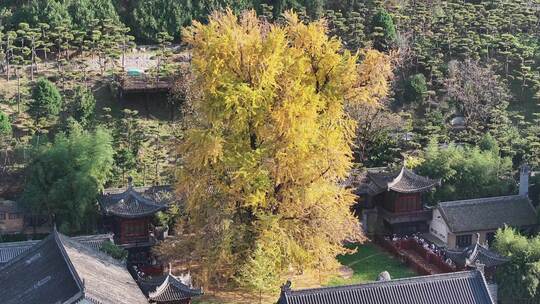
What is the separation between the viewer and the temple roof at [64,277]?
2338 cm

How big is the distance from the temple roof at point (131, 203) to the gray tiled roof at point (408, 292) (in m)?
9.69

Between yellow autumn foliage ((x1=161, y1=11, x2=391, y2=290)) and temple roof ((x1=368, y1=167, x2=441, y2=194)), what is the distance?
5.92 m

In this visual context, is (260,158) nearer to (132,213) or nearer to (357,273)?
(132,213)

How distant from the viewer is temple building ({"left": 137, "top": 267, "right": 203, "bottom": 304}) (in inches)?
1075

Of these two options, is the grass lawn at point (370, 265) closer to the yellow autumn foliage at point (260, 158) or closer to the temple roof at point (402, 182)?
the temple roof at point (402, 182)

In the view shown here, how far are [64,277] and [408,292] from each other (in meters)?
9.11

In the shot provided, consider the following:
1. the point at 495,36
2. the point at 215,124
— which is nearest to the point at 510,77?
the point at 495,36

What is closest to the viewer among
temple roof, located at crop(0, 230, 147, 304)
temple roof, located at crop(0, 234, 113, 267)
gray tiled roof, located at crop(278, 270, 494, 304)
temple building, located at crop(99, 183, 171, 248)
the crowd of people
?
temple roof, located at crop(0, 230, 147, 304)

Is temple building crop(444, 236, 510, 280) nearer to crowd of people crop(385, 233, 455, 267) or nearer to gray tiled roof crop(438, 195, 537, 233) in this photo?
crowd of people crop(385, 233, 455, 267)

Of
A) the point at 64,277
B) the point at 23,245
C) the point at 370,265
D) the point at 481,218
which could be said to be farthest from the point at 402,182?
the point at 64,277

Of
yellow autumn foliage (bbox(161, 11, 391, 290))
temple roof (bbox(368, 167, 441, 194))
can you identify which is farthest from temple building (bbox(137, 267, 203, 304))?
temple roof (bbox(368, 167, 441, 194))

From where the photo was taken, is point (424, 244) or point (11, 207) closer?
point (424, 244)

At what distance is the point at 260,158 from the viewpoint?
2822cm

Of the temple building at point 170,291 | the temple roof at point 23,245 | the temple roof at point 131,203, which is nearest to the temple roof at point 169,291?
the temple building at point 170,291
